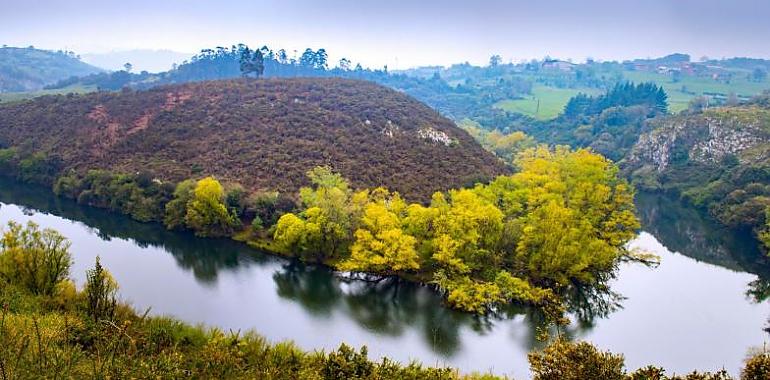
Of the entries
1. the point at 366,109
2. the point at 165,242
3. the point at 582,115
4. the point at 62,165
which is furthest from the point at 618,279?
the point at 582,115

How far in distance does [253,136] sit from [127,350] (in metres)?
63.0

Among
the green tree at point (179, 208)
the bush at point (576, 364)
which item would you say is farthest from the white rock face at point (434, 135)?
the bush at point (576, 364)

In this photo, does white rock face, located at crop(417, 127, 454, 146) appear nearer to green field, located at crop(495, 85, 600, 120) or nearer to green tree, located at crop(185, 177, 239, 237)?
green tree, located at crop(185, 177, 239, 237)

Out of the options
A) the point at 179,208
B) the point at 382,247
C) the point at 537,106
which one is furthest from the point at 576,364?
the point at 537,106

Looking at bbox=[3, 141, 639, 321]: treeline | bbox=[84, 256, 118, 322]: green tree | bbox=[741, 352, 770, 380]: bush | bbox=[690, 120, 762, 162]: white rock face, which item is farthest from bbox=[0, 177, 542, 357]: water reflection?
bbox=[690, 120, 762, 162]: white rock face

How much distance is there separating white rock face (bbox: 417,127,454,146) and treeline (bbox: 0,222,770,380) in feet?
198

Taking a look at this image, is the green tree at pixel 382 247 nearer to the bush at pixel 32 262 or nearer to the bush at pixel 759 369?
the bush at pixel 32 262

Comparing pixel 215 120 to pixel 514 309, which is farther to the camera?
pixel 215 120

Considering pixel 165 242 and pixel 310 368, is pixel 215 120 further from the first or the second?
pixel 310 368

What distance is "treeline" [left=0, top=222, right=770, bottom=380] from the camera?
16984 mm

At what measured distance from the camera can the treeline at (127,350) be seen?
55.7 ft

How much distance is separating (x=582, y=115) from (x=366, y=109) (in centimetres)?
8631

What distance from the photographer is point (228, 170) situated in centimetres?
7050

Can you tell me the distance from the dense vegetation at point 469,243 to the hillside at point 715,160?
114 feet
